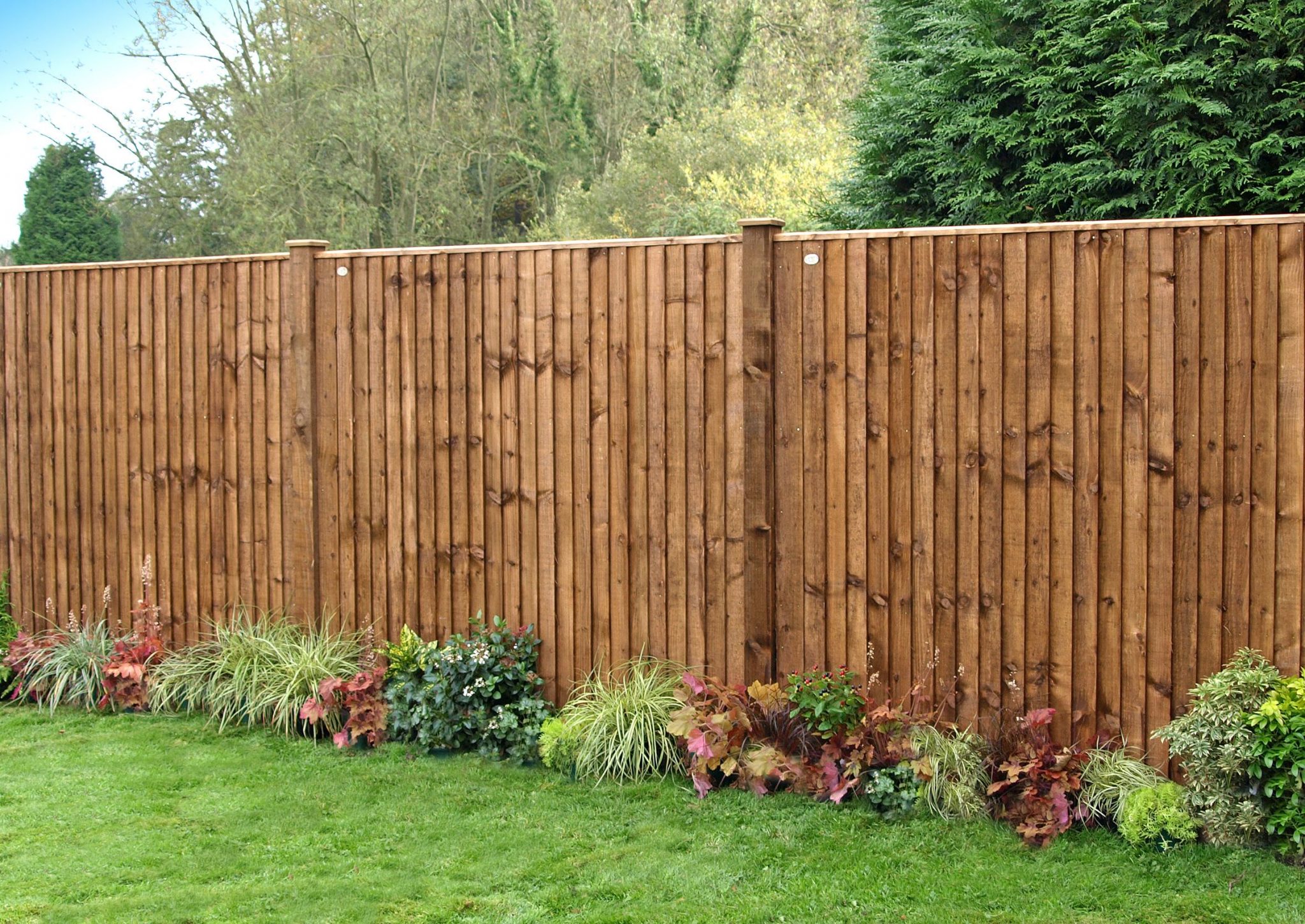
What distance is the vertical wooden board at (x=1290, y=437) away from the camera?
168 inches

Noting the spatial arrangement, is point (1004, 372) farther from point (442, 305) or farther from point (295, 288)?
point (295, 288)

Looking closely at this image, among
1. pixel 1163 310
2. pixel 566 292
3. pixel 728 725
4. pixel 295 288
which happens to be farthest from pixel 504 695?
pixel 1163 310

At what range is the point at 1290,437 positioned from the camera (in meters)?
4.30

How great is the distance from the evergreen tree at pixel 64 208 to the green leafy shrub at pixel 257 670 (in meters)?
17.3

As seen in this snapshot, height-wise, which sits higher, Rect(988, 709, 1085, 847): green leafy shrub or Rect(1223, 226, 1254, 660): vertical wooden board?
Rect(1223, 226, 1254, 660): vertical wooden board

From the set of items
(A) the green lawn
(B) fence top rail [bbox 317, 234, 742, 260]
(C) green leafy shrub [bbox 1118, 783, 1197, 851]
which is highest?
(B) fence top rail [bbox 317, 234, 742, 260]

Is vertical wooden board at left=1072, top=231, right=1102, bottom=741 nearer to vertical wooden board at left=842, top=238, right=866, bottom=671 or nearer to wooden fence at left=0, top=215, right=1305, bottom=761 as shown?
wooden fence at left=0, top=215, right=1305, bottom=761

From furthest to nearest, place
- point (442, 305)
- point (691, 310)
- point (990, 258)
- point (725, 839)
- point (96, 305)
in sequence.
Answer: point (96, 305)
point (442, 305)
point (691, 310)
point (990, 258)
point (725, 839)

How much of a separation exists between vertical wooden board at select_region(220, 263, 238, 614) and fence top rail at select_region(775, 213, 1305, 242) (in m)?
2.92

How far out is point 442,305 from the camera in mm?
5766

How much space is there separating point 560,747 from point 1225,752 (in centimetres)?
252

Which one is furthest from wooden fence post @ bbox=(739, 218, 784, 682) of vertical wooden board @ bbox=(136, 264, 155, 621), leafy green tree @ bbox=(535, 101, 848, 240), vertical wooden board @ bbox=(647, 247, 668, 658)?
leafy green tree @ bbox=(535, 101, 848, 240)

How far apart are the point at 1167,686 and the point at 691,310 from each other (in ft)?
7.69

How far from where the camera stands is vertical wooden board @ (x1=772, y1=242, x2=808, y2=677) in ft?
16.6
